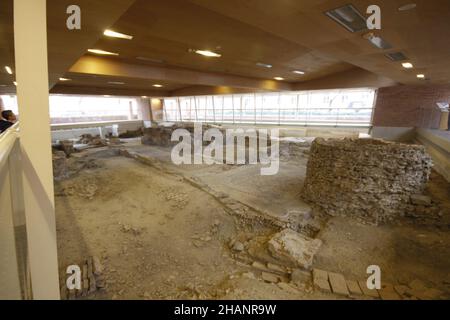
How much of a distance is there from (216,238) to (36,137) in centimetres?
404

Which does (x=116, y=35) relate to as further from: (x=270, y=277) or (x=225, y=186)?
(x=270, y=277)

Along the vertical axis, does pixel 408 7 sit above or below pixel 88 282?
above

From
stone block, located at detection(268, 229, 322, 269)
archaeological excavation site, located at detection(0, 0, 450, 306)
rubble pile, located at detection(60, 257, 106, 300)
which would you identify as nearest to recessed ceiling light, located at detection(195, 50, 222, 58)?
archaeological excavation site, located at detection(0, 0, 450, 306)

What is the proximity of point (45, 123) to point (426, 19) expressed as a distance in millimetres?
4079

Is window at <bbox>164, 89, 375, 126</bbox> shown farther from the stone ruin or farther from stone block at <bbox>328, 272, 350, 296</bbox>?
stone block at <bbox>328, 272, 350, 296</bbox>

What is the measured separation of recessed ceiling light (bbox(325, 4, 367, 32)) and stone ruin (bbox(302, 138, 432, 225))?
2.86m

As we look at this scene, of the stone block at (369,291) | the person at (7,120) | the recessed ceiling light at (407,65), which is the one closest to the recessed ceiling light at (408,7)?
the recessed ceiling light at (407,65)

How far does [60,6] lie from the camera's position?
2072 mm

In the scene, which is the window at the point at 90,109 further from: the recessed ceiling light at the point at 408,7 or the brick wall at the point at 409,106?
the recessed ceiling light at the point at 408,7

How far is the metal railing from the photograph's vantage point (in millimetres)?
992

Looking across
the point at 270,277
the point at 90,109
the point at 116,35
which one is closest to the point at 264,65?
the point at 116,35

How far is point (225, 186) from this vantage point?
22.1 feet

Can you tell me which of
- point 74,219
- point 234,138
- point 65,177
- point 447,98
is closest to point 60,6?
point 74,219
